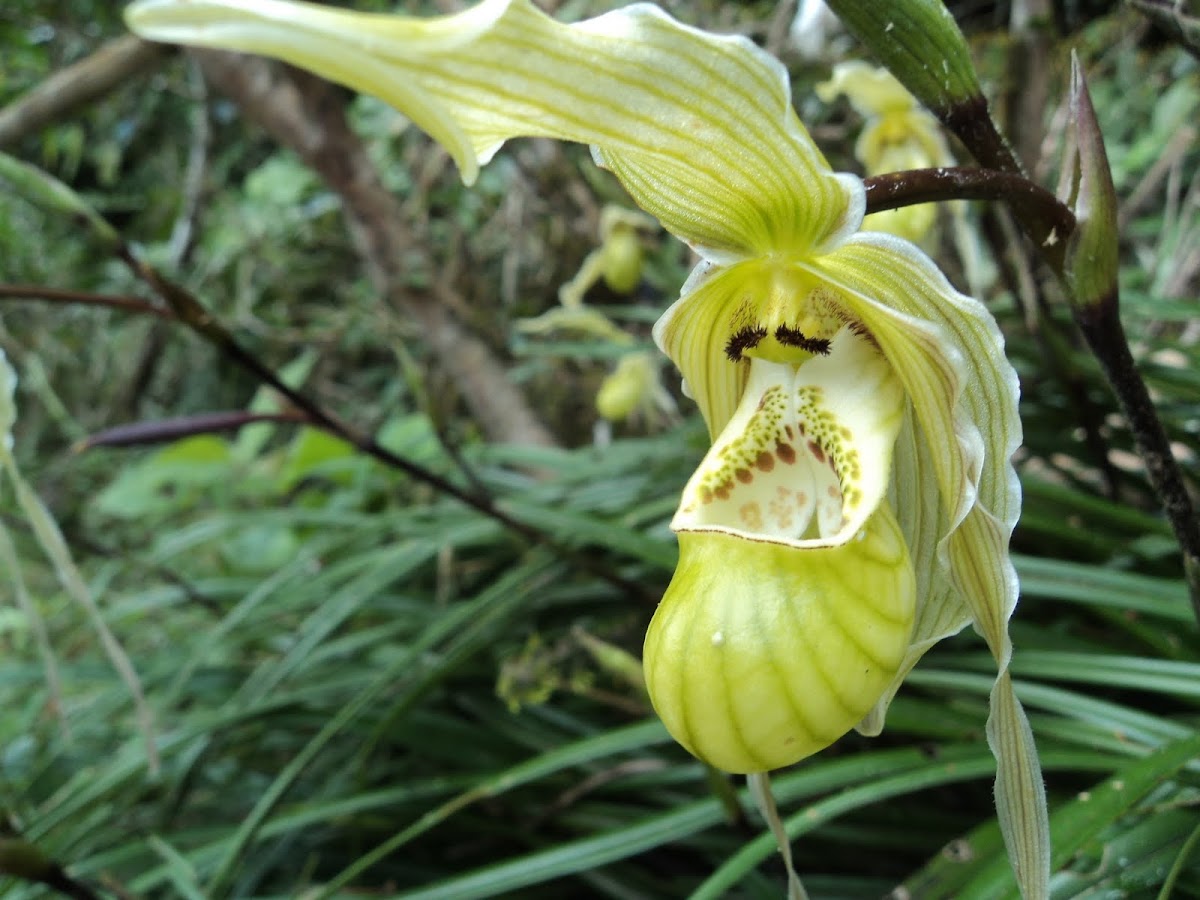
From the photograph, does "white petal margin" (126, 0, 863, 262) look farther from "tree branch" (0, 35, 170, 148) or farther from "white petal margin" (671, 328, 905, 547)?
"tree branch" (0, 35, 170, 148)

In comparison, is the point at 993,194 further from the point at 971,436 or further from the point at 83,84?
the point at 83,84

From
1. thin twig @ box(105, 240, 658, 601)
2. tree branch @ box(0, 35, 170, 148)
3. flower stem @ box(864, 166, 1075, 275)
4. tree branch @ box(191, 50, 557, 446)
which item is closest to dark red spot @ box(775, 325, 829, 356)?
flower stem @ box(864, 166, 1075, 275)

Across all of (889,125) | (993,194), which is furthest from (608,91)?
(889,125)

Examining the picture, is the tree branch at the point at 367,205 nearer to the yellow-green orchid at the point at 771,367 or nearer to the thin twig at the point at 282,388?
the thin twig at the point at 282,388

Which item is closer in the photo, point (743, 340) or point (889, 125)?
point (743, 340)

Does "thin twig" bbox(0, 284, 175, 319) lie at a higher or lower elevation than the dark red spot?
higher

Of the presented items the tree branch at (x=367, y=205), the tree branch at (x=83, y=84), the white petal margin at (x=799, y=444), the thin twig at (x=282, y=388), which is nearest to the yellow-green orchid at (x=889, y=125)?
the thin twig at (x=282, y=388)
